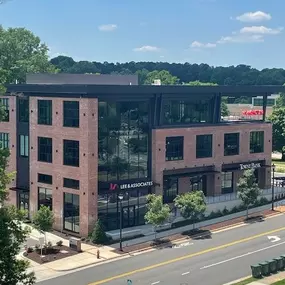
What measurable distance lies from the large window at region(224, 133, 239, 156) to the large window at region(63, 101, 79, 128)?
713 inches

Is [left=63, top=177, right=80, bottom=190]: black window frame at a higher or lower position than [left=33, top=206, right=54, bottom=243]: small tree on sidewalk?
higher

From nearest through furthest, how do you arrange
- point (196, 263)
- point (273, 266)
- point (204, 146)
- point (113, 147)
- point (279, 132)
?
point (273, 266)
point (196, 263)
point (113, 147)
point (204, 146)
point (279, 132)

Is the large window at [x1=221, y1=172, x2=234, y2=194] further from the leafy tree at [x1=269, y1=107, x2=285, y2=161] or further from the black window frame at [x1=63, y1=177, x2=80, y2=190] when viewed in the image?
the leafy tree at [x1=269, y1=107, x2=285, y2=161]

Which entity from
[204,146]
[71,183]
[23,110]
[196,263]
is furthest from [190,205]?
[23,110]

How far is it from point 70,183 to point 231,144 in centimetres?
1957

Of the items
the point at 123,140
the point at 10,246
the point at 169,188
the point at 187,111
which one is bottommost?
the point at 169,188

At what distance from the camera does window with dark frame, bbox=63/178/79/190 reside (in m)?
51.4

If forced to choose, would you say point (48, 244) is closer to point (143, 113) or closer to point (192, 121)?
point (143, 113)

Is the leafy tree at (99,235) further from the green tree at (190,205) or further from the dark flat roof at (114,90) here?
the dark flat roof at (114,90)

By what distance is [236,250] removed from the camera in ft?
151

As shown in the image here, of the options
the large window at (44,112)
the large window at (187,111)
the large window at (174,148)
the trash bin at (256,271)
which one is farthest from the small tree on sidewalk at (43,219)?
the trash bin at (256,271)

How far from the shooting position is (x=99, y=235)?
48531 mm

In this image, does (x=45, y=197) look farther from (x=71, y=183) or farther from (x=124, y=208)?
(x=124, y=208)

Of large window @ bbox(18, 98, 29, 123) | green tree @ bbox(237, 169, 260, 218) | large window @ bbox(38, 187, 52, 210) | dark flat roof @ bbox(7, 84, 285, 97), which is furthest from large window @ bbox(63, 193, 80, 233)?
green tree @ bbox(237, 169, 260, 218)
